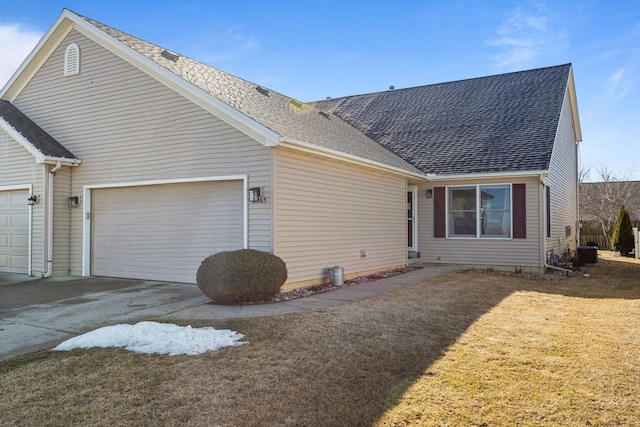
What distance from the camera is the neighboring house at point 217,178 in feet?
28.4

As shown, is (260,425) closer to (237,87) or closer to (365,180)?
(365,180)

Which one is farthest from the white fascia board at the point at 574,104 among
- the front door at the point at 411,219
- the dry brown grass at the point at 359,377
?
the dry brown grass at the point at 359,377

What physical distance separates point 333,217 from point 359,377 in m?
5.81

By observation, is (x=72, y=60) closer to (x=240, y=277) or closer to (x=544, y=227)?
(x=240, y=277)

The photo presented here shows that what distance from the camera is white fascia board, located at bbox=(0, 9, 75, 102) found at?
10.6m

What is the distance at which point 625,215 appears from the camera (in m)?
19.4

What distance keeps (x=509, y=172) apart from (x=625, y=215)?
458 inches

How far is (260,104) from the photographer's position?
33.4 feet

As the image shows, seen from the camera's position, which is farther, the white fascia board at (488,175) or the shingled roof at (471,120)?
the shingled roof at (471,120)

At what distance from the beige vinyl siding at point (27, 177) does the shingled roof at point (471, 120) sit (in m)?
10.1

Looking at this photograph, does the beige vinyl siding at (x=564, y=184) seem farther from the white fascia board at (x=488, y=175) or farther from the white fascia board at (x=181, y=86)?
the white fascia board at (x=181, y=86)

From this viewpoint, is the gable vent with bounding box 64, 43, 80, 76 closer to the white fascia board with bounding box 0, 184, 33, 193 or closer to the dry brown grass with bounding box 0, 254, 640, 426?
the white fascia board with bounding box 0, 184, 33, 193


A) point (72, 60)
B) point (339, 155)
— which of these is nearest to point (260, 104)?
point (339, 155)

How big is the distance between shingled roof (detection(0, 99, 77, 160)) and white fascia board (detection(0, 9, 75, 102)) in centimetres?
53
